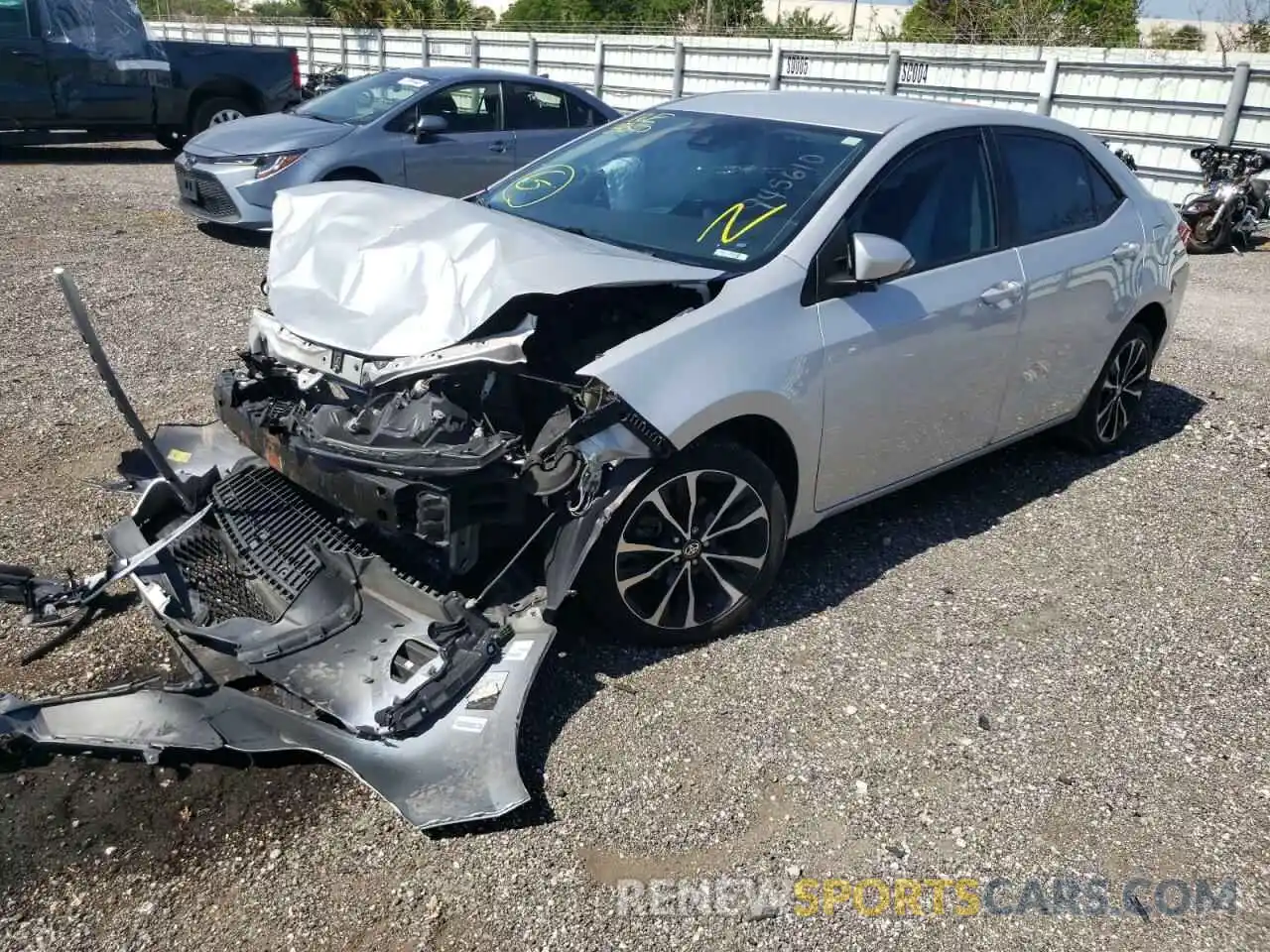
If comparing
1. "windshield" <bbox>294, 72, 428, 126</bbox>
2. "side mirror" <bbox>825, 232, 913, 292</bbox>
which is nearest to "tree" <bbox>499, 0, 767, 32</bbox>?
"windshield" <bbox>294, 72, 428, 126</bbox>

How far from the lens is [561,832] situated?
2965 millimetres

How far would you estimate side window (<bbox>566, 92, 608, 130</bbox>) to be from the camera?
10664 millimetres

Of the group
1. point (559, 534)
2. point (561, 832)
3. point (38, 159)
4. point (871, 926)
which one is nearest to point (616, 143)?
point (559, 534)

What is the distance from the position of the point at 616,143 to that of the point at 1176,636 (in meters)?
3.14

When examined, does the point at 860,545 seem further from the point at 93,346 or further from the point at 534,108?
the point at 534,108

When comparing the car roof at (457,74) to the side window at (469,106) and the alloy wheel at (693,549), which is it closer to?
the side window at (469,106)

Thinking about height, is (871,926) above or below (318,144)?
below

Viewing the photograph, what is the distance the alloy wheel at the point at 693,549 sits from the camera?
3559mm

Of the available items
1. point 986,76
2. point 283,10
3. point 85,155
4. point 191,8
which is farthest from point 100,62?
point 191,8

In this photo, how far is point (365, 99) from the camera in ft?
33.0

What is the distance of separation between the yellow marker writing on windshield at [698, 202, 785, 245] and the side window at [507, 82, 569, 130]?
22.5 ft

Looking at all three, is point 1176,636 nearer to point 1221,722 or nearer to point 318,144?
point 1221,722

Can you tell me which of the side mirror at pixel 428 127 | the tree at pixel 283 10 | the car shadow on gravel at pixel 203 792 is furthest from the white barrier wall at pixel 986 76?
the tree at pixel 283 10

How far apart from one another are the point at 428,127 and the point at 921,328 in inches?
265
